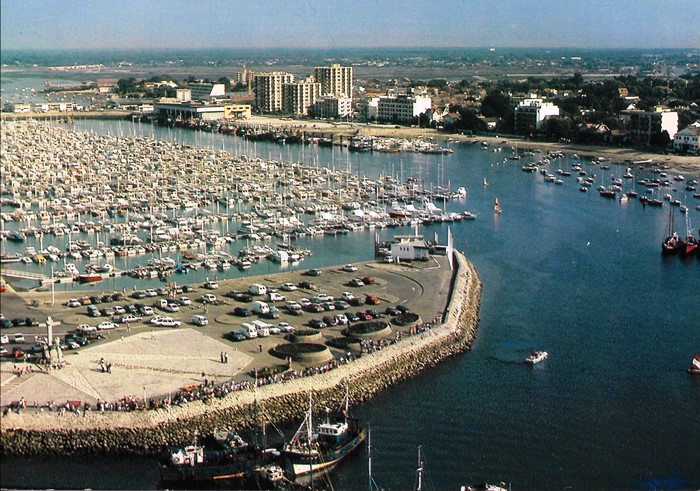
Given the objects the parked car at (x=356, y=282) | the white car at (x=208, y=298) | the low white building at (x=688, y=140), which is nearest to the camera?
the white car at (x=208, y=298)

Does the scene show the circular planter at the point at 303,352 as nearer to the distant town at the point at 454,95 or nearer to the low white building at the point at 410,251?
the low white building at the point at 410,251

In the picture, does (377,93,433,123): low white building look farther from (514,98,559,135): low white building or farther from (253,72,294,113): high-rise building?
(253,72,294,113): high-rise building

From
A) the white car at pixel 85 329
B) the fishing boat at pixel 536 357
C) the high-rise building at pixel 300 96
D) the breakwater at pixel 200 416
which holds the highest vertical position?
the high-rise building at pixel 300 96

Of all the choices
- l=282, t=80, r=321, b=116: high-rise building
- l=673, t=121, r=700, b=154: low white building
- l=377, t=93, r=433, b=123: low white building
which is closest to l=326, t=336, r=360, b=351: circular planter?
l=673, t=121, r=700, b=154: low white building

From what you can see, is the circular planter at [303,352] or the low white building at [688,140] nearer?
the circular planter at [303,352]

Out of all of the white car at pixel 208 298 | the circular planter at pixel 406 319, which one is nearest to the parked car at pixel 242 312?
the white car at pixel 208 298

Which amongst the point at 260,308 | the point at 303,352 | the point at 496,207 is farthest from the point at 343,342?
the point at 496,207
